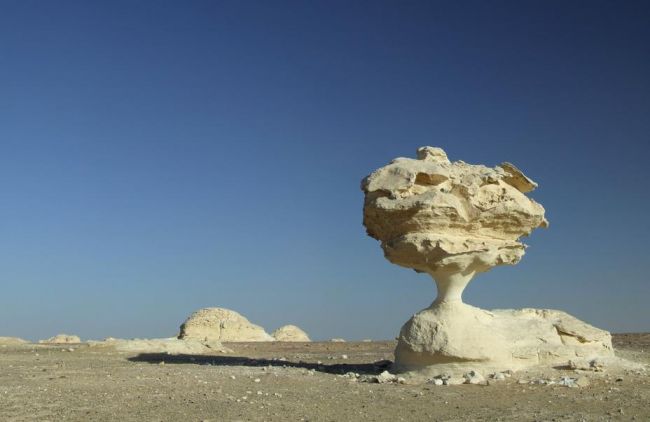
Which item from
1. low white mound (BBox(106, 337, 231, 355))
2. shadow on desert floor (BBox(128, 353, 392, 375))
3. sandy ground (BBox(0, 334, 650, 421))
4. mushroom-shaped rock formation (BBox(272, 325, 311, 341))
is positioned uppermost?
mushroom-shaped rock formation (BBox(272, 325, 311, 341))

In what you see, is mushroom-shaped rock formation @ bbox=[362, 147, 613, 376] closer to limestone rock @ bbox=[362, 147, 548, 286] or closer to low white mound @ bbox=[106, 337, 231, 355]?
limestone rock @ bbox=[362, 147, 548, 286]

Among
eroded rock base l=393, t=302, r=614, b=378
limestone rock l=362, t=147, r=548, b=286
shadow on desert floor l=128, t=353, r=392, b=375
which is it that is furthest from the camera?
shadow on desert floor l=128, t=353, r=392, b=375

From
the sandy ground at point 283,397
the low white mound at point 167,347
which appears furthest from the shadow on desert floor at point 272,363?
the low white mound at point 167,347

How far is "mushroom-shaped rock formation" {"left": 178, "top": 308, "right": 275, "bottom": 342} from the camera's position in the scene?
32.8 metres

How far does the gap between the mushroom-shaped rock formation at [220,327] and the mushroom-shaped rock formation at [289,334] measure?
1.76m

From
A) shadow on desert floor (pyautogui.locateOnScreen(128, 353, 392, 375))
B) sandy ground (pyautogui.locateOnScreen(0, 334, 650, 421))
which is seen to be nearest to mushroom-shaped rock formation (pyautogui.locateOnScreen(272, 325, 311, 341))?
shadow on desert floor (pyautogui.locateOnScreen(128, 353, 392, 375))

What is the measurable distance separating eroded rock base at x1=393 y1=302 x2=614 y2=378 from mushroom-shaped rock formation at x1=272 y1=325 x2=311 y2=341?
2415 cm

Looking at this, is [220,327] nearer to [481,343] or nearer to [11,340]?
[11,340]

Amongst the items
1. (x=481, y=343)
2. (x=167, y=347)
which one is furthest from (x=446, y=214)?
(x=167, y=347)

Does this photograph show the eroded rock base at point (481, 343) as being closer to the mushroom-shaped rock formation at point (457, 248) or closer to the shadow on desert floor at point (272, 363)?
the mushroom-shaped rock formation at point (457, 248)

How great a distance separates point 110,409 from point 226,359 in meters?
8.96

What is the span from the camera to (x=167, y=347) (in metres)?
21.2

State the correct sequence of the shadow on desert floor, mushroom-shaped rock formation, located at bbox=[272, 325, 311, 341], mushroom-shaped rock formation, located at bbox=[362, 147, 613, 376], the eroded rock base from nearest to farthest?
1. the eroded rock base
2. mushroom-shaped rock formation, located at bbox=[362, 147, 613, 376]
3. the shadow on desert floor
4. mushroom-shaped rock formation, located at bbox=[272, 325, 311, 341]

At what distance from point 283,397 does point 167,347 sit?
1177 cm
